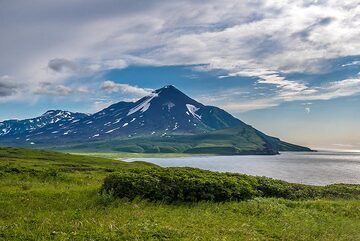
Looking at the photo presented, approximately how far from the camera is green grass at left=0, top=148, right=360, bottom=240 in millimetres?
15008

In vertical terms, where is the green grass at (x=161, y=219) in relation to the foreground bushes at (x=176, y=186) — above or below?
below

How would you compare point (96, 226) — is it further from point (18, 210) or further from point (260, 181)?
point (260, 181)

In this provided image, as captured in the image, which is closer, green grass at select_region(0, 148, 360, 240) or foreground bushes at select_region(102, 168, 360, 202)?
green grass at select_region(0, 148, 360, 240)

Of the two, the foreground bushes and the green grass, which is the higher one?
the foreground bushes

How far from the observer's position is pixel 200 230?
16547mm

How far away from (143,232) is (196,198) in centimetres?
1042

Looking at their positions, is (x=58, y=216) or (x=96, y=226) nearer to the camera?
(x=96, y=226)

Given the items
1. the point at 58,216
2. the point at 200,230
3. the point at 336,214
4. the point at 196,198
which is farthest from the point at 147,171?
the point at 336,214

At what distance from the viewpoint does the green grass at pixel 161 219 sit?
49.2 feet

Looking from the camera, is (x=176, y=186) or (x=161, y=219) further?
(x=176, y=186)

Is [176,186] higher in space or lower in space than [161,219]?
higher

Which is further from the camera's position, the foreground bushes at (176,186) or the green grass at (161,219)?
the foreground bushes at (176,186)

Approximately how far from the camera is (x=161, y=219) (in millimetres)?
18797

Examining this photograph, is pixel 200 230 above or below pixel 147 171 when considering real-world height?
below
